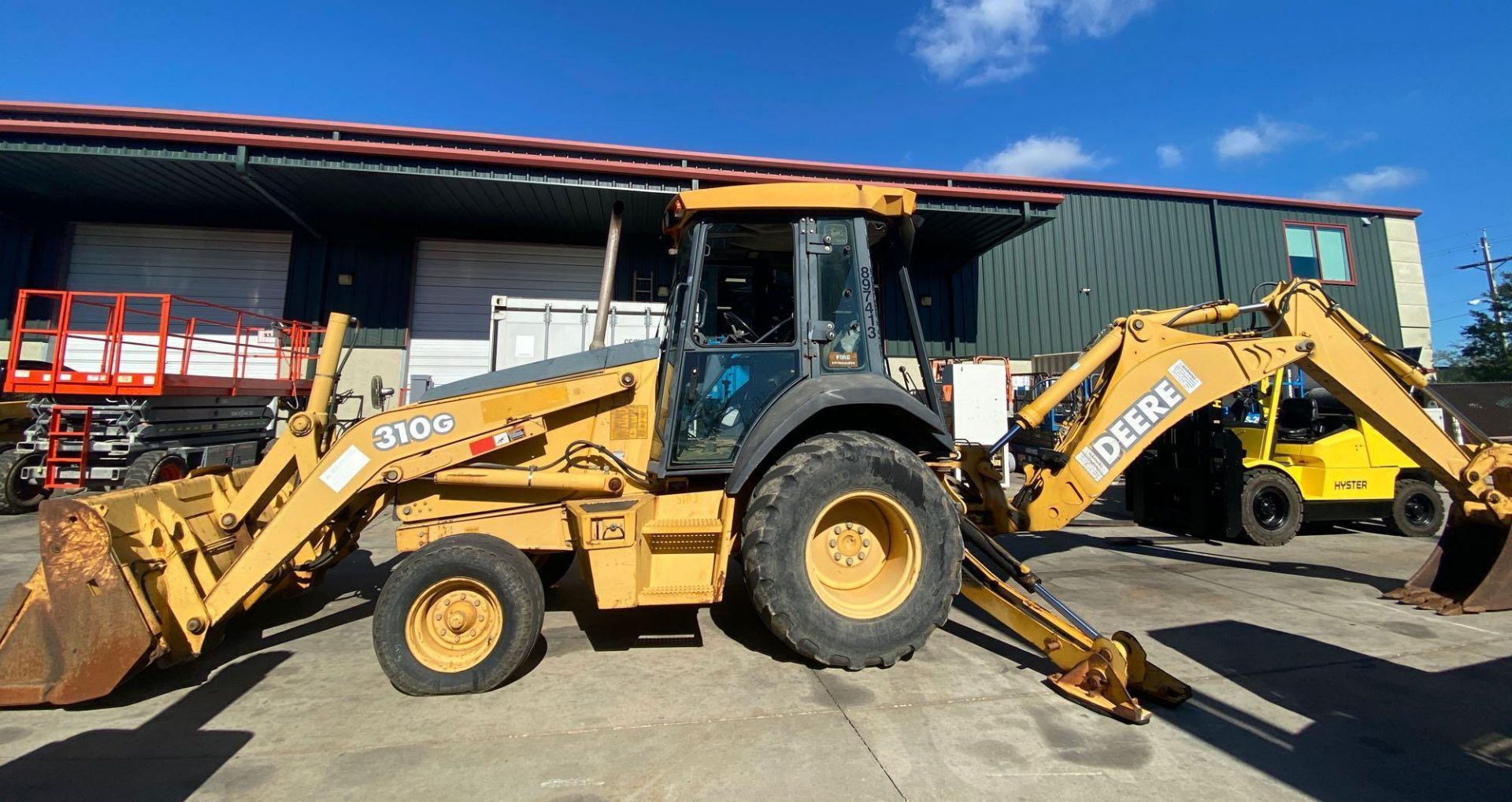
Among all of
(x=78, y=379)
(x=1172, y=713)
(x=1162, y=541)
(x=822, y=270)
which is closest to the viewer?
(x=1172, y=713)

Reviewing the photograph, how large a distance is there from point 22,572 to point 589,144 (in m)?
9.50

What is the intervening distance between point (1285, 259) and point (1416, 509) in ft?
34.7

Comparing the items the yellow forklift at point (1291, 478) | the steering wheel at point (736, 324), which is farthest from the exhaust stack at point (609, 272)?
the yellow forklift at point (1291, 478)

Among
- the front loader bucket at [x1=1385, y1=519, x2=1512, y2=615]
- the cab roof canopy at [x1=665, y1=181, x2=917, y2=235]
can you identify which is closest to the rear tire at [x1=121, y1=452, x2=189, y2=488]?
the cab roof canopy at [x1=665, y1=181, x2=917, y2=235]

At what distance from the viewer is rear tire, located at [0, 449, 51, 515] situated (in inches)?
327

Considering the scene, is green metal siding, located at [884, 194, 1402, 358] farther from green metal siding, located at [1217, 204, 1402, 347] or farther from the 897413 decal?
the 897413 decal

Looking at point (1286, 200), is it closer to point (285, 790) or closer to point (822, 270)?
point (822, 270)

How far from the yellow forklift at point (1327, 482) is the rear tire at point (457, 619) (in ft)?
25.2

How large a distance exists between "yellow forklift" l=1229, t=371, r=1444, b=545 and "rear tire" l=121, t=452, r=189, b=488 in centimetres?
1285

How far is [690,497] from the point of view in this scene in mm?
3719

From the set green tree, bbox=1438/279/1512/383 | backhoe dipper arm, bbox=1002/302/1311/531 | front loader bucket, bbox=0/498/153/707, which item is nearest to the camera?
front loader bucket, bbox=0/498/153/707

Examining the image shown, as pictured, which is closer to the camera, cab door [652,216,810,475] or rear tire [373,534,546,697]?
rear tire [373,534,546,697]

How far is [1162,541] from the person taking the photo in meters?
7.37

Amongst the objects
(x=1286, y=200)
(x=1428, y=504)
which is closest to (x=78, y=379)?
(x=1428, y=504)
